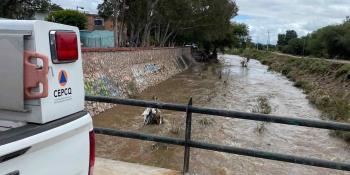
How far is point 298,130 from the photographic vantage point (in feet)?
57.0

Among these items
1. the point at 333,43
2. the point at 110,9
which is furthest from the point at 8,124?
the point at 333,43

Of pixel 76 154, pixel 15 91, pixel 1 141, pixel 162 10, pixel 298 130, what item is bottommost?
pixel 298 130

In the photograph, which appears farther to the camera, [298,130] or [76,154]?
[298,130]

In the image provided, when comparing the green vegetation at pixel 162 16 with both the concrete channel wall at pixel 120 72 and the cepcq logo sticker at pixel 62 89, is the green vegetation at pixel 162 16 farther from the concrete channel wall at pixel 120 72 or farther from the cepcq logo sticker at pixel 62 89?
the cepcq logo sticker at pixel 62 89

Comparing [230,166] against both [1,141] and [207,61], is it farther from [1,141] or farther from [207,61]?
[207,61]

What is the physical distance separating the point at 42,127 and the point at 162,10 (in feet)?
124

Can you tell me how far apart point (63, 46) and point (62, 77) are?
18cm

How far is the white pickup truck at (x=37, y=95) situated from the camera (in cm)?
228

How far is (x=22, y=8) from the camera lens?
2798 cm

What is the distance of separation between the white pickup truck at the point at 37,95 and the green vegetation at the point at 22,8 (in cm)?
2508

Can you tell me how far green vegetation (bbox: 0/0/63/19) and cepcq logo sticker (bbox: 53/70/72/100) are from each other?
986 inches

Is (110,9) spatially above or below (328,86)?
above

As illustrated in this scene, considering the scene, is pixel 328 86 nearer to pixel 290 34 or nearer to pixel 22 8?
pixel 22 8

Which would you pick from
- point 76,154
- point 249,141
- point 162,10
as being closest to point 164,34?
point 162,10
